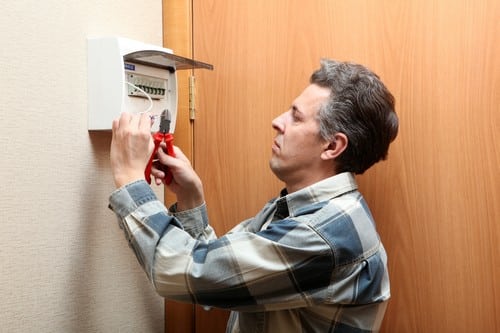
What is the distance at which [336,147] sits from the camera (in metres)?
1.17

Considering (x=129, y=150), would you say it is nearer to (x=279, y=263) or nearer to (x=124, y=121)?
(x=124, y=121)

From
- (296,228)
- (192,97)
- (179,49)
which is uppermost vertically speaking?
(179,49)

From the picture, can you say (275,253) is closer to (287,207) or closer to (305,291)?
(305,291)

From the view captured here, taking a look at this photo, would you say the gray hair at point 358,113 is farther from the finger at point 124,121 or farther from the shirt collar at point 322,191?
the finger at point 124,121

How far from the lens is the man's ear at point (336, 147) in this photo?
1.16m

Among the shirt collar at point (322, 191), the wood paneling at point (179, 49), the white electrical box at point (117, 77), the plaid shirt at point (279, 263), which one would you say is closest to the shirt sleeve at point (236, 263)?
the plaid shirt at point (279, 263)

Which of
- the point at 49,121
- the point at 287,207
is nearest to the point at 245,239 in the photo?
the point at 287,207

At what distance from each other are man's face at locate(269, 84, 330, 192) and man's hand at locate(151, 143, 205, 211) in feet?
0.61

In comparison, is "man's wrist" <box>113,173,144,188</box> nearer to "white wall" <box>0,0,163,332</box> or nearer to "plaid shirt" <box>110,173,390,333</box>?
"plaid shirt" <box>110,173,390,333</box>

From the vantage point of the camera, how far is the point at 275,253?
39.4 inches

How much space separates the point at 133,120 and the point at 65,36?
0.73ft

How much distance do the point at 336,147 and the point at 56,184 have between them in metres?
0.58

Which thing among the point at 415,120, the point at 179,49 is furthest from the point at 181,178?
the point at 415,120

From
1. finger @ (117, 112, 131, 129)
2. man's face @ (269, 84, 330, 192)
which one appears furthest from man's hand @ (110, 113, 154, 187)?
man's face @ (269, 84, 330, 192)
